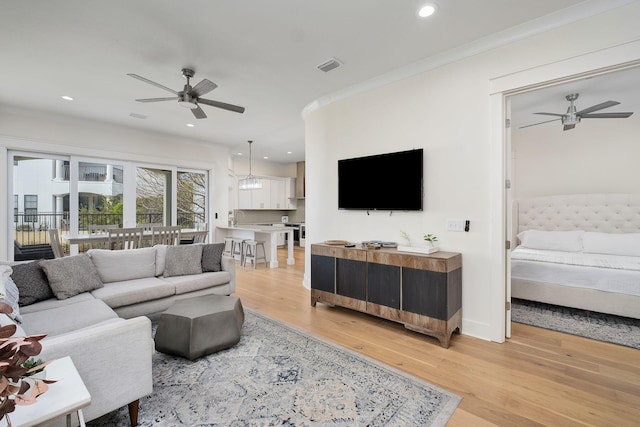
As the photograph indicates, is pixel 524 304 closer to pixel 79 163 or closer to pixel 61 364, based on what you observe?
pixel 61 364

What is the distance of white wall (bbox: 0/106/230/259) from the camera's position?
4508mm

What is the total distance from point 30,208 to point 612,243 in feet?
29.1

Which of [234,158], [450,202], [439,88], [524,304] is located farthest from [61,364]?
[234,158]

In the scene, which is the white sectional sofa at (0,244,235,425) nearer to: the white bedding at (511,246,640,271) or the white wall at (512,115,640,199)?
the white bedding at (511,246,640,271)

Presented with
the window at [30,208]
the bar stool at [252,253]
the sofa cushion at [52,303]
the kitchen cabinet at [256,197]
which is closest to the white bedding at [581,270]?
the bar stool at [252,253]

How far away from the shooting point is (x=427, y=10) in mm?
2312

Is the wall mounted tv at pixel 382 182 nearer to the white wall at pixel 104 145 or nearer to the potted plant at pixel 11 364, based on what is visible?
the potted plant at pixel 11 364

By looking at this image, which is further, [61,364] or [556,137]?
[556,137]

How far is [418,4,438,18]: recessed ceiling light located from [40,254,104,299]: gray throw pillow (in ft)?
12.7

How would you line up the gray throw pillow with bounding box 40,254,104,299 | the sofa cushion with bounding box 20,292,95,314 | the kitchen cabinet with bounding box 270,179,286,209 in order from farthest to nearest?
1. the kitchen cabinet with bounding box 270,179,286,209
2. the gray throw pillow with bounding box 40,254,104,299
3. the sofa cushion with bounding box 20,292,95,314

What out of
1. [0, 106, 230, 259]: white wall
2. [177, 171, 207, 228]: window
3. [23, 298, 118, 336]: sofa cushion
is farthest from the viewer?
[177, 171, 207, 228]: window

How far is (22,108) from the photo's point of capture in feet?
14.9

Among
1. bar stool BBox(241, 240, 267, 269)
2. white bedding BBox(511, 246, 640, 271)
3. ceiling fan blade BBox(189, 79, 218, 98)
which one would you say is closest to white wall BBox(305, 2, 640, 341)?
white bedding BBox(511, 246, 640, 271)

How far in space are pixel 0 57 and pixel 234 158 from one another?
5.68m
